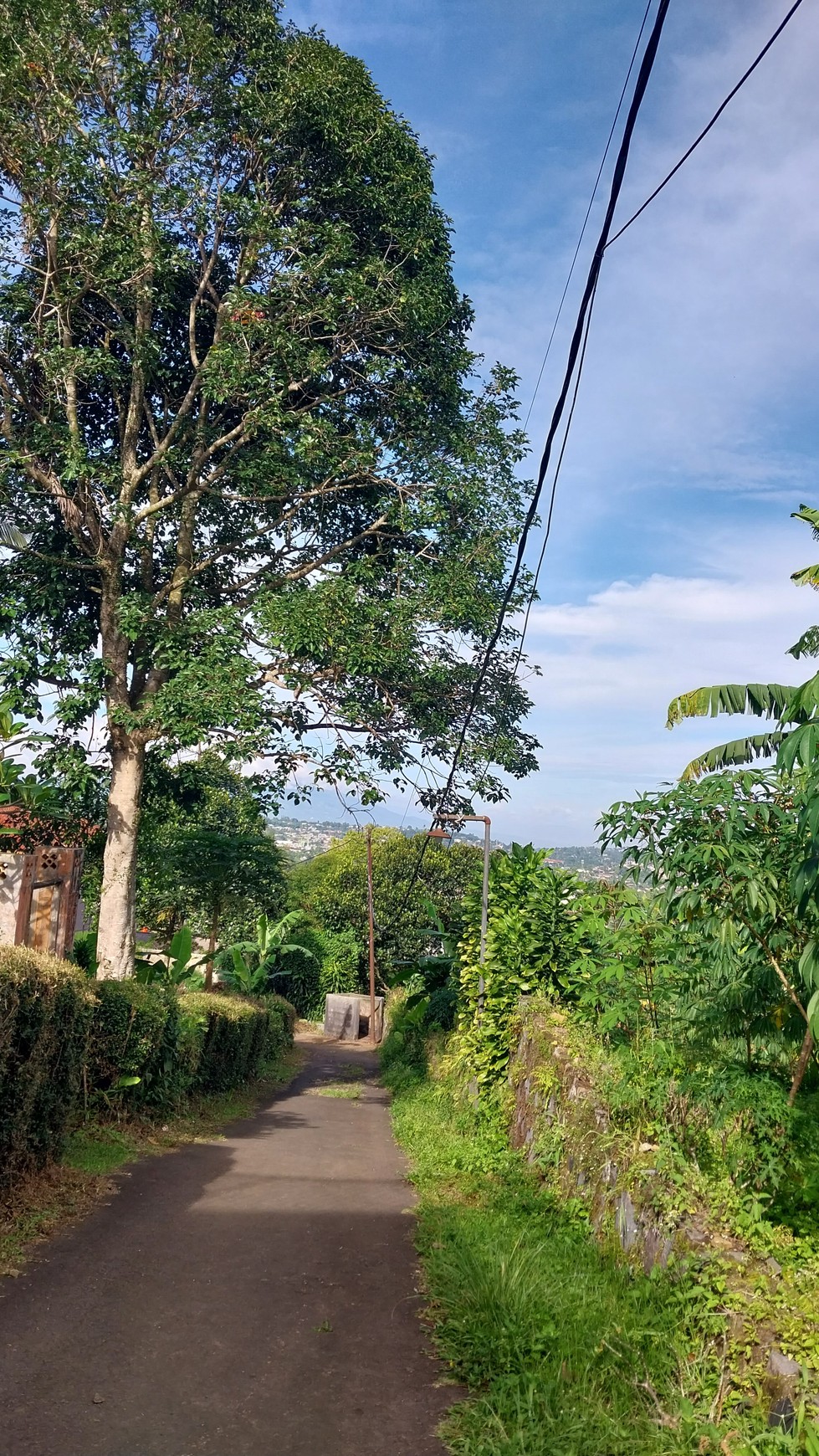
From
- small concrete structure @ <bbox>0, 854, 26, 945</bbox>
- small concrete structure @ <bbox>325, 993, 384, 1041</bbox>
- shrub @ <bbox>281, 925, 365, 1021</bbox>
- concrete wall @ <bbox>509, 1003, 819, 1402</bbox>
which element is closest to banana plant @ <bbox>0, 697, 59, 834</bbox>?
small concrete structure @ <bbox>0, 854, 26, 945</bbox>

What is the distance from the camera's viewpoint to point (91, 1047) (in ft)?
34.6

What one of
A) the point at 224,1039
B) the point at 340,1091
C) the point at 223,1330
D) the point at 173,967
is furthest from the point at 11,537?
the point at 340,1091

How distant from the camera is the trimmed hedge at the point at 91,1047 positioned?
753 centimetres

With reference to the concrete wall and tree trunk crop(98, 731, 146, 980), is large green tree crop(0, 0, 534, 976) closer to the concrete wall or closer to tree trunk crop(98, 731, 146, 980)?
tree trunk crop(98, 731, 146, 980)

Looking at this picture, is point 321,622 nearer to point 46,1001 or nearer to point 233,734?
point 233,734

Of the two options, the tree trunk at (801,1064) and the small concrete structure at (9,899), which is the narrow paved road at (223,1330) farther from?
the small concrete structure at (9,899)

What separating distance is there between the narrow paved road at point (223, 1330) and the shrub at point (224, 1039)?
4392 millimetres

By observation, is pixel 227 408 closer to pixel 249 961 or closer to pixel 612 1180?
pixel 612 1180

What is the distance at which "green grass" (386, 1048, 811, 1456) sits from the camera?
424 cm

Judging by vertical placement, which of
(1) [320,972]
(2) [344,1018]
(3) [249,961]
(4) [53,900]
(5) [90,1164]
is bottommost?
(2) [344,1018]

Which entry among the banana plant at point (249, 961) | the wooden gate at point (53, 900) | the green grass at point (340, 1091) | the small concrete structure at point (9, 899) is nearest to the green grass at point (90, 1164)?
the wooden gate at point (53, 900)

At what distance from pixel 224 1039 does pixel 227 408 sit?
10154 millimetres

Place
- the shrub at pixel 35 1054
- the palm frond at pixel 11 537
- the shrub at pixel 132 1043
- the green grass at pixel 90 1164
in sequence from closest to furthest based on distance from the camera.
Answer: the green grass at pixel 90 1164
the shrub at pixel 35 1054
the shrub at pixel 132 1043
the palm frond at pixel 11 537

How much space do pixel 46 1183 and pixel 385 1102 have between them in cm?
1043
